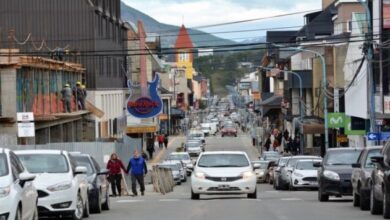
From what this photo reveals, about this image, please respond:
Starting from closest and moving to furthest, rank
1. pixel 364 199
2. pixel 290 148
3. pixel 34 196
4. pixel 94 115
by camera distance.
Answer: pixel 34 196 → pixel 364 199 → pixel 94 115 → pixel 290 148

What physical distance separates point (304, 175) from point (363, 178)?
15723mm

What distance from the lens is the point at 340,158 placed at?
95.3 ft

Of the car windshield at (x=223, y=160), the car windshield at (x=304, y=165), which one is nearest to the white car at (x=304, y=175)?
the car windshield at (x=304, y=165)

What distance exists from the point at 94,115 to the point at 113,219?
42196 mm

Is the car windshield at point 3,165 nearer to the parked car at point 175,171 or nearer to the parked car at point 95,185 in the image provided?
the parked car at point 95,185

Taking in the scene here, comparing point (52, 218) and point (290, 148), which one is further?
point (290, 148)

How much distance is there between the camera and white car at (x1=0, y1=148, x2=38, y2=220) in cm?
1466

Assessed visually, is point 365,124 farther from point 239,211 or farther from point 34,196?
point 34,196

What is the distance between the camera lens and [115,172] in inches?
1432

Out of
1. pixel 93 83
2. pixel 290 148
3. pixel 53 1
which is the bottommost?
pixel 290 148

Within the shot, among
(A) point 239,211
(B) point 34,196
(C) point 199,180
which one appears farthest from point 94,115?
(B) point 34,196

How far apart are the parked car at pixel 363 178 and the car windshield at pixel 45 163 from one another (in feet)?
22.9

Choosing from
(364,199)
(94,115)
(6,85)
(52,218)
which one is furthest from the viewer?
(94,115)

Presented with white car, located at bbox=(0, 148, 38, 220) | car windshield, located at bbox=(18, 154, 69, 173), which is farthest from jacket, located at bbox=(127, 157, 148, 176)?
white car, located at bbox=(0, 148, 38, 220)
